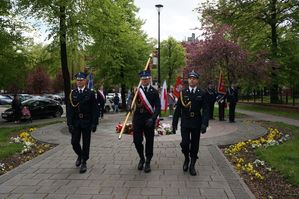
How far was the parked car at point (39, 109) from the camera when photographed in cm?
2605

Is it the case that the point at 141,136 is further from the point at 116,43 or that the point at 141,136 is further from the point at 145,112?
the point at 116,43

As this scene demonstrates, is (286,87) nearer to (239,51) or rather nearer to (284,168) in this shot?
(239,51)

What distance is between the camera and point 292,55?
101 feet

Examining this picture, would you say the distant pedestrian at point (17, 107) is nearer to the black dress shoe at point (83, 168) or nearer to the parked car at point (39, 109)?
the parked car at point (39, 109)

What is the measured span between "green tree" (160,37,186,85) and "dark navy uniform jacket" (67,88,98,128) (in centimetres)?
5659

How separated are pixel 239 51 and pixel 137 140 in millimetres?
17862

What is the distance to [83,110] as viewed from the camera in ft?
27.5

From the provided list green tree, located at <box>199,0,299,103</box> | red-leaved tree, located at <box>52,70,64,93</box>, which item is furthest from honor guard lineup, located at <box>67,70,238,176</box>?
red-leaved tree, located at <box>52,70,64,93</box>

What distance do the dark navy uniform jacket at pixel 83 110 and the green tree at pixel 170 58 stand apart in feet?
186

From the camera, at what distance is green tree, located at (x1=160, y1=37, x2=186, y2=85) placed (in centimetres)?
6512

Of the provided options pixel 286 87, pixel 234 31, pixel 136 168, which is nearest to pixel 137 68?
pixel 234 31

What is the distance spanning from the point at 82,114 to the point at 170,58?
57.6 m

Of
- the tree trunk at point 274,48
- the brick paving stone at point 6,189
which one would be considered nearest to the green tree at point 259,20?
the tree trunk at point 274,48

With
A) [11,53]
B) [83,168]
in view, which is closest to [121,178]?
[83,168]
